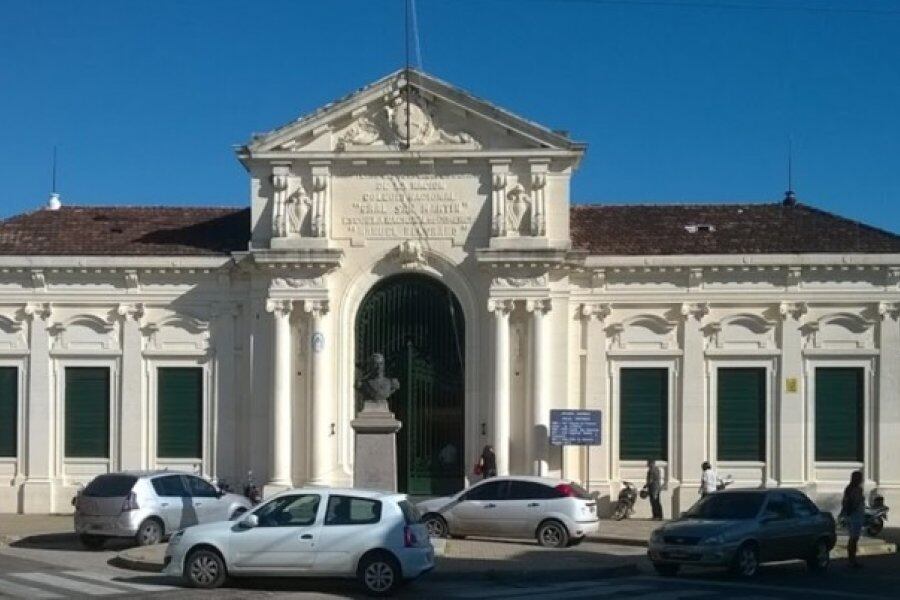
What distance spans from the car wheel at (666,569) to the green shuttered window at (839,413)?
11.9 metres

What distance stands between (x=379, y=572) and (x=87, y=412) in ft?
57.5

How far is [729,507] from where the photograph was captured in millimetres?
22812

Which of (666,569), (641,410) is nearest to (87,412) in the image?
(641,410)

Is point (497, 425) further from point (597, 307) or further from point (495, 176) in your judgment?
point (495, 176)

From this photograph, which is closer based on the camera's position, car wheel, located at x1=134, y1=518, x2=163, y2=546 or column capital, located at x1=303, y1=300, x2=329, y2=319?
car wheel, located at x1=134, y1=518, x2=163, y2=546

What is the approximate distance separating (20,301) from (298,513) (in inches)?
683

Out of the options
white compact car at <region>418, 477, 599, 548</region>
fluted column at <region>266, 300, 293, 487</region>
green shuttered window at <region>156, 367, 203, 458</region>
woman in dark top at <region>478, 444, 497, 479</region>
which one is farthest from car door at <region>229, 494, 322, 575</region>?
green shuttered window at <region>156, 367, 203, 458</region>

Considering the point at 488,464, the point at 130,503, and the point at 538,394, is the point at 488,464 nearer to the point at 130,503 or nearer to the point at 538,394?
the point at 538,394

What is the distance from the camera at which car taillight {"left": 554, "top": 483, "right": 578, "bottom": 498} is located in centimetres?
2662

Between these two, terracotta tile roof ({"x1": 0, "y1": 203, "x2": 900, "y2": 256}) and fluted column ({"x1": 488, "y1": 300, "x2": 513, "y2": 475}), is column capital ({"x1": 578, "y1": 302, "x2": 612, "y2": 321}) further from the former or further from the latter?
fluted column ({"x1": 488, "y1": 300, "x2": 513, "y2": 475})

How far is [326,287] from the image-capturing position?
32906mm

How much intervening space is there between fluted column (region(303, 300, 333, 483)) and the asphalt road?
928 cm

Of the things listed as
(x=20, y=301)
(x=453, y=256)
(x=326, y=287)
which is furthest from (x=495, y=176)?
(x=20, y=301)

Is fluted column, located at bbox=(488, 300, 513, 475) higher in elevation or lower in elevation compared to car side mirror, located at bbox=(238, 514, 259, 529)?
higher
